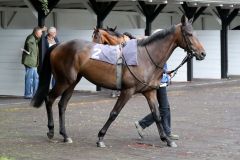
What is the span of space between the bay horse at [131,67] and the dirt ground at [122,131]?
17.1 inches

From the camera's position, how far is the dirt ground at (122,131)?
895 cm

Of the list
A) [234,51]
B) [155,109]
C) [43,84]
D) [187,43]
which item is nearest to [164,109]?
[155,109]

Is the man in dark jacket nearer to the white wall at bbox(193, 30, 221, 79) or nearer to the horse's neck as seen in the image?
the horse's neck

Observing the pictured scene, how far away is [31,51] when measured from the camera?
16.6 meters

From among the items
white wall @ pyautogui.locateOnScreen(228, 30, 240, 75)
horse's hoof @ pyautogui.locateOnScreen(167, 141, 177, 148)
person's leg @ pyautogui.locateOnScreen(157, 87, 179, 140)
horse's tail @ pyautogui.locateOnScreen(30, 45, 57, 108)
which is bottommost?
white wall @ pyautogui.locateOnScreen(228, 30, 240, 75)

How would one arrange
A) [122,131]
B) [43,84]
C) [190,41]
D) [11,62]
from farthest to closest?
[11,62] → [122,131] → [43,84] → [190,41]

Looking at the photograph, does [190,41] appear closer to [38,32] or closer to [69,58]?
[69,58]

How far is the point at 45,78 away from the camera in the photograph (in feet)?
33.8

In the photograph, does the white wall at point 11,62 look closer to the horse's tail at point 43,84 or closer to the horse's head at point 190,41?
the horse's tail at point 43,84

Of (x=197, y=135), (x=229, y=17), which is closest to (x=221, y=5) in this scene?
(x=229, y=17)

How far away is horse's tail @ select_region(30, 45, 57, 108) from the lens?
10.2m

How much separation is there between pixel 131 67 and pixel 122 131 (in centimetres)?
211

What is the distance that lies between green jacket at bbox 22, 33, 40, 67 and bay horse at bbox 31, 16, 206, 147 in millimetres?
6564

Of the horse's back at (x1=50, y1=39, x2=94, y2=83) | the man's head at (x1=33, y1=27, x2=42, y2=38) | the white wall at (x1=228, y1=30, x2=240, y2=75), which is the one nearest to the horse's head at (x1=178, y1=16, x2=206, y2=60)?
the horse's back at (x1=50, y1=39, x2=94, y2=83)
